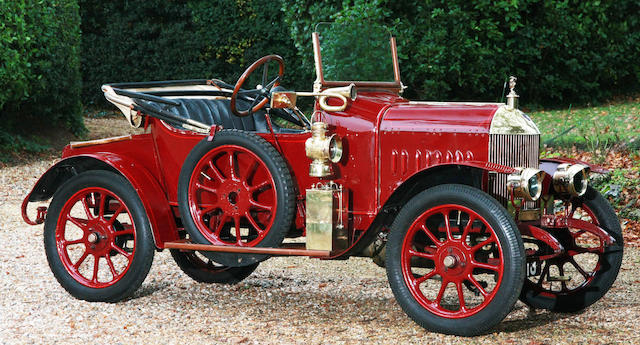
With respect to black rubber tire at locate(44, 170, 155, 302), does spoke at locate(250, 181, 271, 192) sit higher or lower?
higher

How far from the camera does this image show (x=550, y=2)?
41.9ft

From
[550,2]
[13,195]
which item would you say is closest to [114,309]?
[13,195]

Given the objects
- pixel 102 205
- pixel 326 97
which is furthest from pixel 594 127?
pixel 102 205

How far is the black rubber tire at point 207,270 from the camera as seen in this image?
18.9ft

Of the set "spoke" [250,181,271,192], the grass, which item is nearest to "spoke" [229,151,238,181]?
"spoke" [250,181,271,192]

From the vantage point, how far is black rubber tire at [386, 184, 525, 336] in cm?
407

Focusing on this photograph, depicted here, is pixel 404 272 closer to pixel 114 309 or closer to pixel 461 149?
pixel 461 149

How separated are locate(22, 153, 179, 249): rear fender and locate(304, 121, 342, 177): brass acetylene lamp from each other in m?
1.05

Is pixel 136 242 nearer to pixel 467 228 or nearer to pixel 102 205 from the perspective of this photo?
pixel 102 205

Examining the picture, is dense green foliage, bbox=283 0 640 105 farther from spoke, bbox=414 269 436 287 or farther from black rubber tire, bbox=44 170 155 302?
spoke, bbox=414 269 436 287

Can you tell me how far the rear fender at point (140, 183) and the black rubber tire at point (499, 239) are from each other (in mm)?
1463

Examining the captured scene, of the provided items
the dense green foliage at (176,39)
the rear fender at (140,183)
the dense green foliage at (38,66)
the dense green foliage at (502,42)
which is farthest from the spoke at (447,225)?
the dense green foliage at (176,39)

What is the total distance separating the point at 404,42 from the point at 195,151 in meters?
7.94

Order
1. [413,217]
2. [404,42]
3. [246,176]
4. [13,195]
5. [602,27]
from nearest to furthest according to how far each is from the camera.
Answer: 1. [413,217]
2. [246,176]
3. [13,195]
4. [404,42]
5. [602,27]
